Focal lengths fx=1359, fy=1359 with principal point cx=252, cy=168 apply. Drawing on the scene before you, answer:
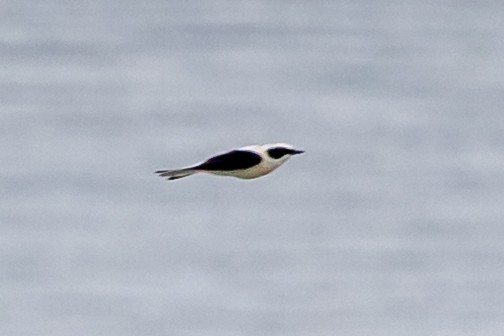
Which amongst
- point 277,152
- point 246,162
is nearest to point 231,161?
point 246,162

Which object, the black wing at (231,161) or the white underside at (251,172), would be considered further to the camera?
the white underside at (251,172)

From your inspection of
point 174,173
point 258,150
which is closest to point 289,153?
point 258,150

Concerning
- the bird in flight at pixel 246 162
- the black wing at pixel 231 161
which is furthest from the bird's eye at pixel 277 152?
the black wing at pixel 231 161

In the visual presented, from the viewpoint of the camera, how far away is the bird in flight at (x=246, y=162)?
6769 mm

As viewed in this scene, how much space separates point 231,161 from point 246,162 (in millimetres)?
101

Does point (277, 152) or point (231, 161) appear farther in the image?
point (277, 152)

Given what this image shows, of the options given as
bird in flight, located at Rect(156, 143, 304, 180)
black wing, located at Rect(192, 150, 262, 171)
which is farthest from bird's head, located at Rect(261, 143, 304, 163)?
black wing, located at Rect(192, 150, 262, 171)

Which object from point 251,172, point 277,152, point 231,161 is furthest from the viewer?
point 277,152

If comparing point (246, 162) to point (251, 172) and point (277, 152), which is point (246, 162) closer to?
point (251, 172)

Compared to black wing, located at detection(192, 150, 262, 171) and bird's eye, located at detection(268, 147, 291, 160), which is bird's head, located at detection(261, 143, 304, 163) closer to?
bird's eye, located at detection(268, 147, 291, 160)

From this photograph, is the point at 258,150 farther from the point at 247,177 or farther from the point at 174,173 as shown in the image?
the point at 174,173

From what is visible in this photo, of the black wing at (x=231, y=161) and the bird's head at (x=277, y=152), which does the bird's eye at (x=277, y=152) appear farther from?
the black wing at (x=231, y=161)

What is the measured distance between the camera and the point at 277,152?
7.15 metres

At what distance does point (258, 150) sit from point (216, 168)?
1.24 ft
